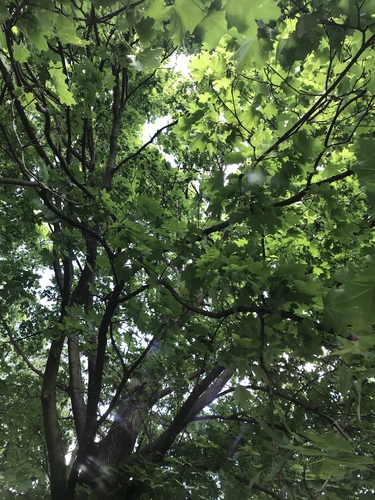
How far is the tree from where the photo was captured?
1644 mm

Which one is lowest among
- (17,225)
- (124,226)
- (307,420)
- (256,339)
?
(307,420)

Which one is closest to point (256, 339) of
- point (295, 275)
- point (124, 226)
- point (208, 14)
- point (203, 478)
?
point (295, 275)

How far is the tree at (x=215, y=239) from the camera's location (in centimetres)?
164

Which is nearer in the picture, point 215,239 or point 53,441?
point 215,239

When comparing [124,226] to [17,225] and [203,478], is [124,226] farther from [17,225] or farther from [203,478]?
[17,225]

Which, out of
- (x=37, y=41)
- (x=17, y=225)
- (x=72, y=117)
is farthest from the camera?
(x=17, y=225)

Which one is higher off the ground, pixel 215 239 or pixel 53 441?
pixel 215 239

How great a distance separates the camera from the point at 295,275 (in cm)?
205

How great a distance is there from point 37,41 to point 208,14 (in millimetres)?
910

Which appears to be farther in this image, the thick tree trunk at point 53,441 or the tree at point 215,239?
the thick tree trunk at point 53,441

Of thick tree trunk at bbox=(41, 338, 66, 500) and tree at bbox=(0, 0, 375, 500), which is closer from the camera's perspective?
tree at bbox=(0, 0, 375, 500)

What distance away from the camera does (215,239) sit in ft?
13.1

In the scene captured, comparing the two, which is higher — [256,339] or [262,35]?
[262,35]

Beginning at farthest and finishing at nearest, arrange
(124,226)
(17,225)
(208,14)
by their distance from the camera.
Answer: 1. (17,225)
2. (124,226)
3. (208,14)
